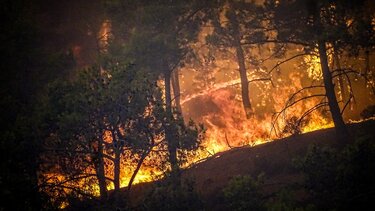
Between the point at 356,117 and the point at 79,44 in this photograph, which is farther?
the point at 356,117

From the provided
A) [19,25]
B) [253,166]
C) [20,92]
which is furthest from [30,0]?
[253,166]

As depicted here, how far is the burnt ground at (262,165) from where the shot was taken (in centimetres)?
1554

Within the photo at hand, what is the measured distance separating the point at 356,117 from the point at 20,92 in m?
25.8

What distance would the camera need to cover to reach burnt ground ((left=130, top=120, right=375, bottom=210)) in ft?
51.0

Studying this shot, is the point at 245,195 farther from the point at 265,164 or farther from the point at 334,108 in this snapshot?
the point at 334,108

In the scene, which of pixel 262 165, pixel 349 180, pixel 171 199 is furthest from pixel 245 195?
pixel 262 165

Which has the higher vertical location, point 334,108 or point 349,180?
point 334,108

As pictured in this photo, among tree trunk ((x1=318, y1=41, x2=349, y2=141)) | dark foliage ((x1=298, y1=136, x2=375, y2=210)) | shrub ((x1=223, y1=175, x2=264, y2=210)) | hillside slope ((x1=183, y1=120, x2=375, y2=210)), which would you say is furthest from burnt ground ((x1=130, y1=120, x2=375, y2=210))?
dark foliage ((x1=298, y1=136, x2=375, y2=210))

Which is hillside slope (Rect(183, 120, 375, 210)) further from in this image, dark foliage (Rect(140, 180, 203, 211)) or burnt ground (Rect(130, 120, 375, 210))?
dark foliage (Rect(140, 180, 203, 211))

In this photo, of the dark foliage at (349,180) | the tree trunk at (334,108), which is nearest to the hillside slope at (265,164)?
the tree trunk at (334,108)

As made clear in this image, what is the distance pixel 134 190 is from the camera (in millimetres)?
17484

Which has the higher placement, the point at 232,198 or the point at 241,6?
the point at 241,6

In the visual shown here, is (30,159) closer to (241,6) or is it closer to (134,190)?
(134,190)

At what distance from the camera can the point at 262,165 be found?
17.0 meters
